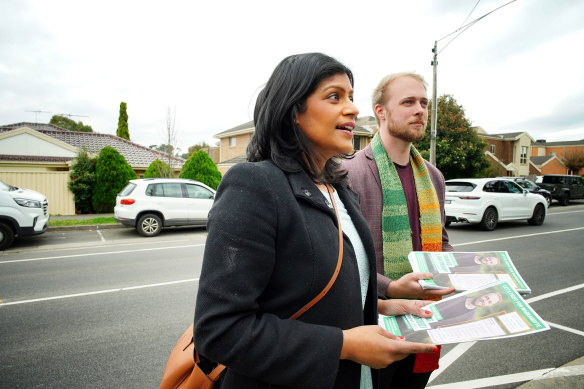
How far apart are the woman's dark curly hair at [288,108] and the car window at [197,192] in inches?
408

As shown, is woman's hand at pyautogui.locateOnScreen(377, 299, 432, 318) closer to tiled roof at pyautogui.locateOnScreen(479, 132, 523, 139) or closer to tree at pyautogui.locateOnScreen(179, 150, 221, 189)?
tree at pyautogui.locateOnScreen(179, 150, 221, 189)

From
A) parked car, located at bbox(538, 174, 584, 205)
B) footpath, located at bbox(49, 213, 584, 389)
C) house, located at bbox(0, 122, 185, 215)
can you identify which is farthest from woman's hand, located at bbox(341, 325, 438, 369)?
parked car, located at bbox(538, 174, 584, 205)

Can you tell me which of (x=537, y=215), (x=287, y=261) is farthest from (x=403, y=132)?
(x=537, y=215)

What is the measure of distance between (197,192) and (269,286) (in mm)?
10731

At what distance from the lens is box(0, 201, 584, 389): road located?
298 cm

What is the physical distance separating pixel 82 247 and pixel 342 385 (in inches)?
366

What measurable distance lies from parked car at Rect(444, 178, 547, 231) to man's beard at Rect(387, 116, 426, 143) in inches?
347

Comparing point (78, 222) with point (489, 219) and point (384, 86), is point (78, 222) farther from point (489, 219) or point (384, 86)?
point (489, 219)

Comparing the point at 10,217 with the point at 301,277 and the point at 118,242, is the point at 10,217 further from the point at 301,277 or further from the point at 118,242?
the point at 301,277

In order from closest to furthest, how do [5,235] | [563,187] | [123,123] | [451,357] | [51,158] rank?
1. [451,357]
2. [5,235]
3. [51,158]
4. [563,187]
5. [123,123]

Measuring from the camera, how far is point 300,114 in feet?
3.93

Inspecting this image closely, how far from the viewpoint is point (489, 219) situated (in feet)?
35.1

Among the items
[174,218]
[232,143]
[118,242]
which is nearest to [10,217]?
[118,242]

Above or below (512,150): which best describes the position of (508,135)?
above
